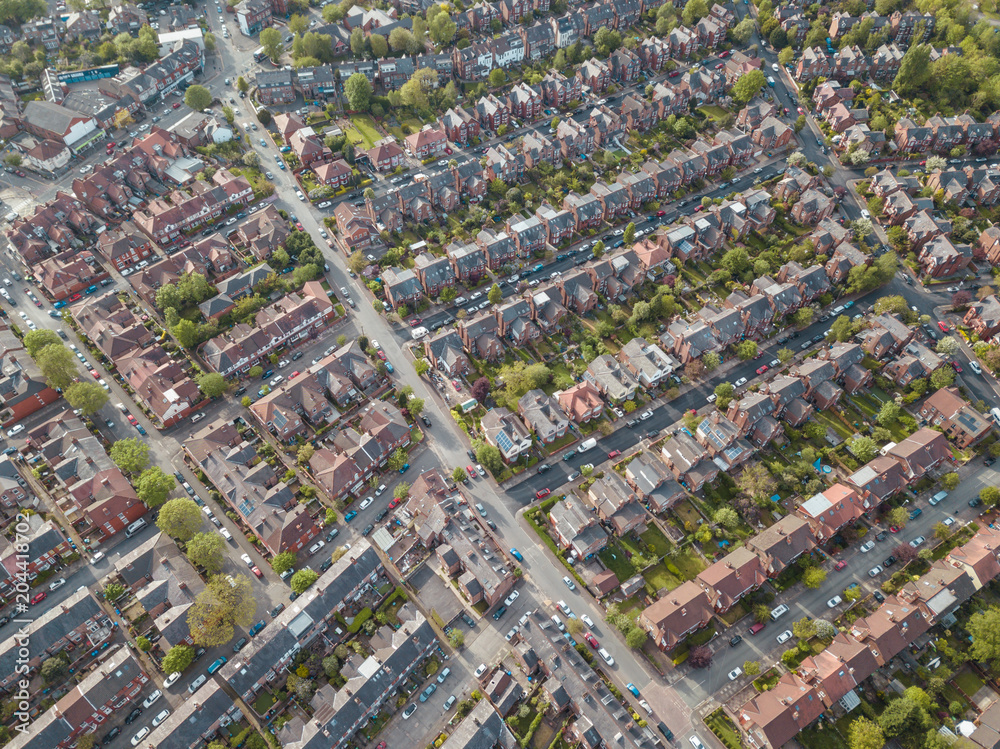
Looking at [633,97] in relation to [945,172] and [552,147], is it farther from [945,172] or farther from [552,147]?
[945,172]

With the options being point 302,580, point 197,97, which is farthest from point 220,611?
point 197,97

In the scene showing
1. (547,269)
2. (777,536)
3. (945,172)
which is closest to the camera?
→ (777,536)

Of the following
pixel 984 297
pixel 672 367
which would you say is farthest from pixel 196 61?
pixel 984 297

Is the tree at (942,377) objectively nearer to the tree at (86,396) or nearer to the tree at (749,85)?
the tree at (749,85)

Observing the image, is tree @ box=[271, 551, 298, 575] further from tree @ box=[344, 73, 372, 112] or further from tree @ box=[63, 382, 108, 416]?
tree @ box=[344, 73, 372, 112]

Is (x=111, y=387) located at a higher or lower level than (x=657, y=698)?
higher

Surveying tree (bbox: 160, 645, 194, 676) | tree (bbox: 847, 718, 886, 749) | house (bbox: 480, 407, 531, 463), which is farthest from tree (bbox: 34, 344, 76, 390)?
tree (bbox: 847, 718, 886, 749)

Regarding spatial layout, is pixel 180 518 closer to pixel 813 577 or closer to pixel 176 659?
pixel 176 659
